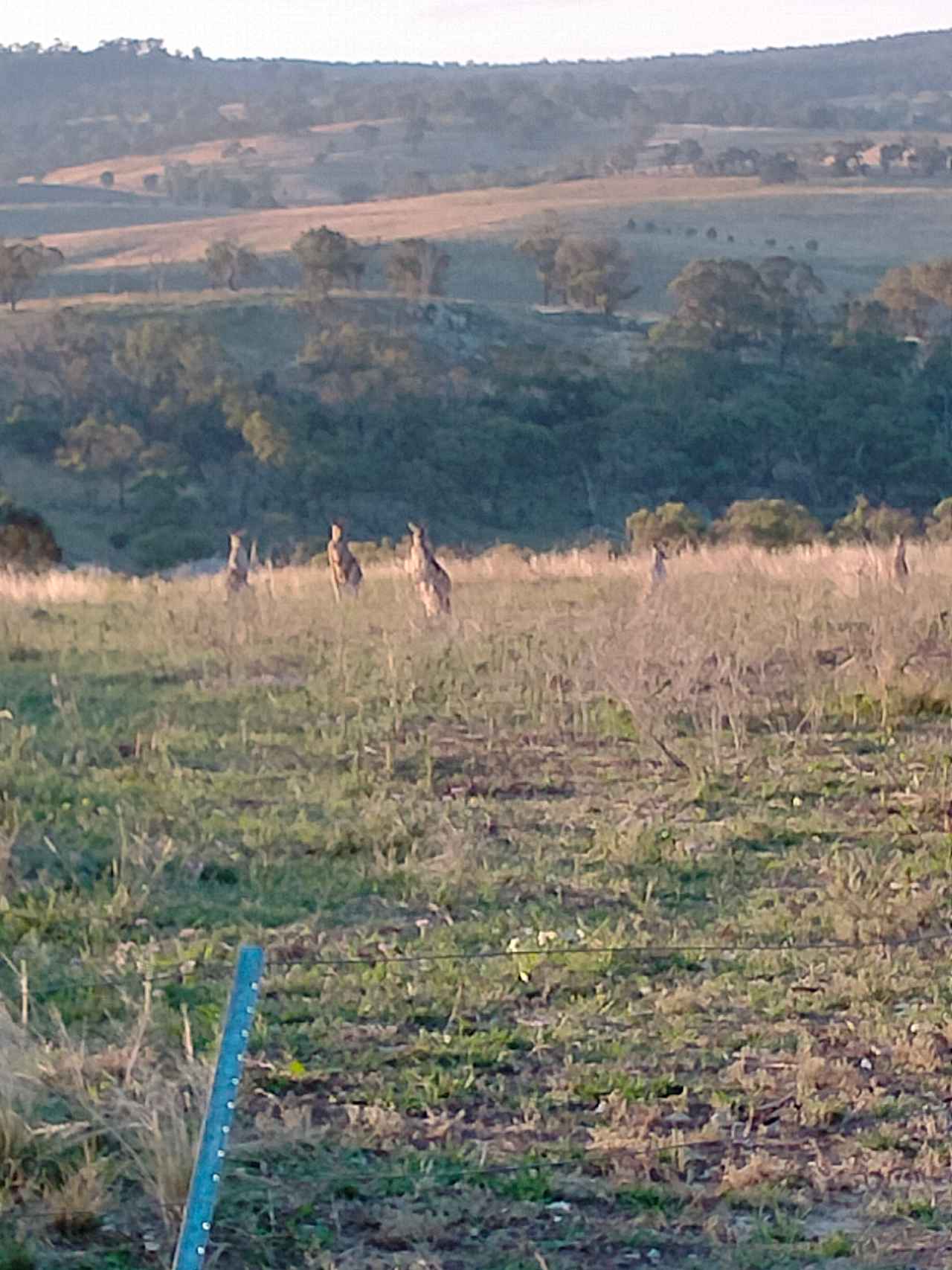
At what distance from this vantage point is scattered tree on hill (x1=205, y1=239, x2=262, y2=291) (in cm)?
5516

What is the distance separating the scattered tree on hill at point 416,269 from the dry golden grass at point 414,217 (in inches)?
510

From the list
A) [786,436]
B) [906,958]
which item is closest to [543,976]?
[906,958]

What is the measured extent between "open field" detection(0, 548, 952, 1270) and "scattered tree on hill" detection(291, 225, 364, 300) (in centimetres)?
4125

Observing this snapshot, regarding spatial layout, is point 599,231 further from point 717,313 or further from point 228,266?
point 717,313

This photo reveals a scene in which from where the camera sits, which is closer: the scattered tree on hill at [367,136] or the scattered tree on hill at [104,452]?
the scattered tree on hill at [104,452]

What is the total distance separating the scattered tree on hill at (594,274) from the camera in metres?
53.8

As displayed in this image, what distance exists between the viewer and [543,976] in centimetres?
570

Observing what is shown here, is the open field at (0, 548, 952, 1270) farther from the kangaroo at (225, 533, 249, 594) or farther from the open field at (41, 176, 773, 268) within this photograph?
the open field at (41, 176, 773, 268)

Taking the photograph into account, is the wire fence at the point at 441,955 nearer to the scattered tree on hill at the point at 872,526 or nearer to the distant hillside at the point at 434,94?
the scattered tree on hill at the point at 872,526

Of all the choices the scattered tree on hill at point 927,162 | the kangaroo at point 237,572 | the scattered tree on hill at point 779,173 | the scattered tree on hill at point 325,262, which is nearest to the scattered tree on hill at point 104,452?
the scattered tree on hill at point 325,262

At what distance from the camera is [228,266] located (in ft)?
181

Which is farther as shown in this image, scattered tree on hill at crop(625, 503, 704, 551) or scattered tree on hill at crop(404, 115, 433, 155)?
scattered tree on hill at crop(404, 115, 433, 155)

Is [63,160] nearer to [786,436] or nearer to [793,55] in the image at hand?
[793,55]

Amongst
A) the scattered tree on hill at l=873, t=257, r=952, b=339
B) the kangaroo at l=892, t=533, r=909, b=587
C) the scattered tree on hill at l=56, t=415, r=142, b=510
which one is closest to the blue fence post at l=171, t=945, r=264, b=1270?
the kangaroo at l=892, t=533, r=909, b=587
